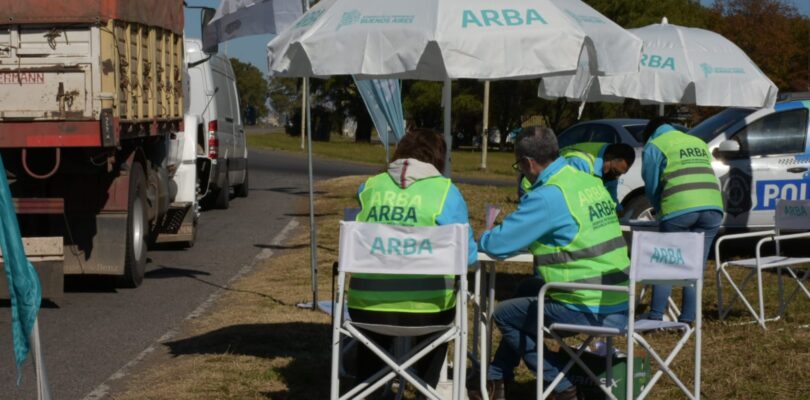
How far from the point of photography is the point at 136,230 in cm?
1213

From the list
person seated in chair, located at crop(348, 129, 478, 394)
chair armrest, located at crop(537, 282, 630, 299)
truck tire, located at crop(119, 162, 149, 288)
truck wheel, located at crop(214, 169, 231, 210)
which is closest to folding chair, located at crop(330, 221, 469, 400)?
person seated in chair, located at crop(348, 129, 478, 394)

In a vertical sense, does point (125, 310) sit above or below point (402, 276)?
below

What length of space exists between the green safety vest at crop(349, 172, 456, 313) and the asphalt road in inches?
85.2

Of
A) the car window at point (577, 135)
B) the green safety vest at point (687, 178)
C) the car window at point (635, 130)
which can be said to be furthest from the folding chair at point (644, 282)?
the car window at point (577, 135)

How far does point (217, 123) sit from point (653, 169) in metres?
11.5

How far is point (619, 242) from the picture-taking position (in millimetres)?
6656

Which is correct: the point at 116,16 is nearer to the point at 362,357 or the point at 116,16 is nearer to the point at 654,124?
the point at 654,124

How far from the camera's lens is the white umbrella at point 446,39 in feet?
26.0

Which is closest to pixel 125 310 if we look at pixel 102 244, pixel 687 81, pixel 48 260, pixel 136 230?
pixel 48 260

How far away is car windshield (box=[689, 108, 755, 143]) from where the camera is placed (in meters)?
14.5

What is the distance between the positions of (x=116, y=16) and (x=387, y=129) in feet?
15.2

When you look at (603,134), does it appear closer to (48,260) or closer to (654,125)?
(654,125)

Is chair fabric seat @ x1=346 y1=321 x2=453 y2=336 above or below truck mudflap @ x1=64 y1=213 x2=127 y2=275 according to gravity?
above

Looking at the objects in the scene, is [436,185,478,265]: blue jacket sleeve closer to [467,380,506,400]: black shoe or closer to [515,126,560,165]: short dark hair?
[515,126,560,165]: short dark hair
